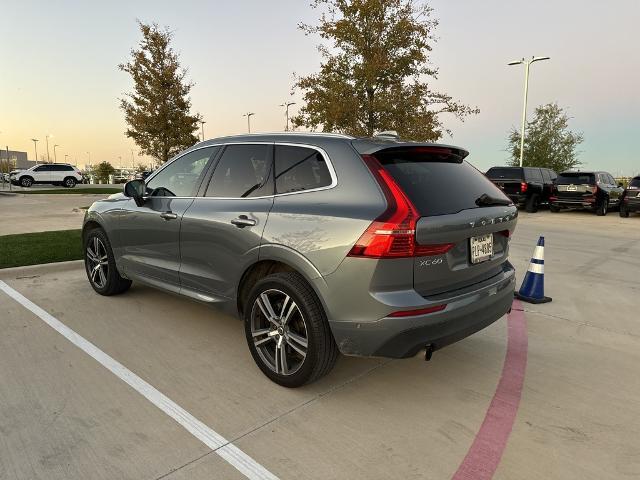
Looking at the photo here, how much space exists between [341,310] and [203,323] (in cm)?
209

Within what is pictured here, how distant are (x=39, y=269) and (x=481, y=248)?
19.3 ft

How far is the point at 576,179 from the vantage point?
17.4 meters

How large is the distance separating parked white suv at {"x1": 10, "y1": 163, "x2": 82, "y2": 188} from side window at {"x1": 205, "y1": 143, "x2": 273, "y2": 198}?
1466 inches

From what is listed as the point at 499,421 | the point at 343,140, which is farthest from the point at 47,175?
the point at 499,421

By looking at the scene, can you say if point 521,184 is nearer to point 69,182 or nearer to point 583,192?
point 583,192

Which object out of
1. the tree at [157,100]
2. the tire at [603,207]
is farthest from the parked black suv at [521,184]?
the tree at [157,100]

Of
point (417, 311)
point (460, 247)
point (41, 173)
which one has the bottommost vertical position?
point (417, 311)

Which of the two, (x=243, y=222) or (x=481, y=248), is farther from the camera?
(x=243, y=222)

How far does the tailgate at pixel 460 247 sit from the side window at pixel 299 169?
764 millimetres

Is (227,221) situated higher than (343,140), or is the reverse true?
(343,140)

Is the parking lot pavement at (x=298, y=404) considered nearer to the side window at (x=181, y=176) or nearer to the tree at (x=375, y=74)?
the side window at (x=181, y=176)

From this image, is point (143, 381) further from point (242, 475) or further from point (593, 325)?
point (593, 325)

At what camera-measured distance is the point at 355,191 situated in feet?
9.05

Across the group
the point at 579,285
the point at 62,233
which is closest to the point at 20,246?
the point at 62,233
